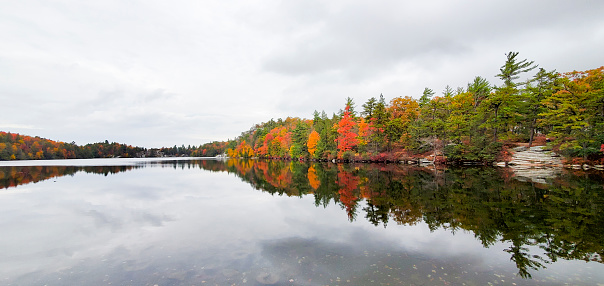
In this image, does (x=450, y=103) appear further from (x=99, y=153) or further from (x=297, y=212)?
(x=99, y=153)

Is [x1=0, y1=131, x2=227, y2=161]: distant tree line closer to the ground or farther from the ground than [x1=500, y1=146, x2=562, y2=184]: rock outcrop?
farther from the ground

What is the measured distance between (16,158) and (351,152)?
5707 inches

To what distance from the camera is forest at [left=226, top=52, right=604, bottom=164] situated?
102ft

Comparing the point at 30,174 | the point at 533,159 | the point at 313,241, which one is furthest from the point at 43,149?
the point at 533,159

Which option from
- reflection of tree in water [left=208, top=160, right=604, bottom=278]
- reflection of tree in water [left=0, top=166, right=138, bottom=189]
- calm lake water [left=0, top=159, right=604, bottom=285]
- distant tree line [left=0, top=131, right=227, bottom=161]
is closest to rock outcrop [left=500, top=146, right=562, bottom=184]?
reflection of tree in water [left=208, top=160, right=604, bottom=278]

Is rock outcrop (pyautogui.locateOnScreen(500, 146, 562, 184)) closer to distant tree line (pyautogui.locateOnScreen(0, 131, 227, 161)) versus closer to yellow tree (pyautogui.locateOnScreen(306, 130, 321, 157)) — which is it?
yellow tree (pyautogui.locateOnScreen(306, 130, 321, 157))

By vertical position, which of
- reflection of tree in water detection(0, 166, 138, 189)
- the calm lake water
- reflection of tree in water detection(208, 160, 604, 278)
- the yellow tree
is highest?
the yellow tree

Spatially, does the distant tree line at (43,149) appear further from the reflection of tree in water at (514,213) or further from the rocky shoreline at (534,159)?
the rocky shoreline at (534,159)

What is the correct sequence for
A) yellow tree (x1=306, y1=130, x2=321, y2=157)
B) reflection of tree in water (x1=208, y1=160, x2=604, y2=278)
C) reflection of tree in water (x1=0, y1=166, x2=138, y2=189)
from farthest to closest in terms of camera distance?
yellow tree (x1=306, y1=130, x2=321, y2=157) → reflection of tree in water (x1=0, y1=166, x2=138, y2=189) → reflection of tree in water (x1=208, y1=160, x2=604, y2=278)

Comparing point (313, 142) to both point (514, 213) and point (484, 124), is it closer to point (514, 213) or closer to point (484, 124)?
point (484, 124)

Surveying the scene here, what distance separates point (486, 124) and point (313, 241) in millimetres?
43191

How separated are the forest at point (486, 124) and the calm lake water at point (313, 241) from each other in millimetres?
22958

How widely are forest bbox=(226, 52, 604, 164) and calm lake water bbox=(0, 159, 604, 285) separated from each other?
22958mm

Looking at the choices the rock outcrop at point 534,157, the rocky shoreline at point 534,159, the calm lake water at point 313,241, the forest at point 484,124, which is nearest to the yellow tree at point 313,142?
the forest at point 484,124
